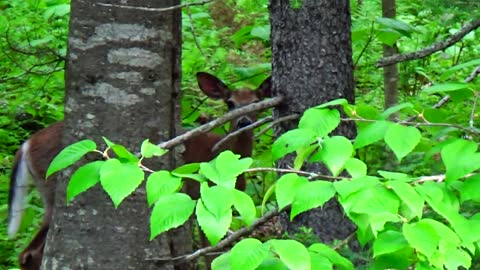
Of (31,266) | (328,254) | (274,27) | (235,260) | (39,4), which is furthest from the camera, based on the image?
(39,4)

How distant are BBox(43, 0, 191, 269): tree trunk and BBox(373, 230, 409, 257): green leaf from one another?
87.9 inches

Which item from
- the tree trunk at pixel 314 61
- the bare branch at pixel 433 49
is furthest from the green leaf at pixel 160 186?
the tree trunk at pixel 314 61

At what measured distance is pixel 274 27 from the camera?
5113 mm

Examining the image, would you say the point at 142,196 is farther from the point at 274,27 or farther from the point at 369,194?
the point at 369,194

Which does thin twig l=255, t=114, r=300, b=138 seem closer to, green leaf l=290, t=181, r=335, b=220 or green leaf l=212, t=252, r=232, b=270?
green leaf l=212, t=252, r=232, b=270

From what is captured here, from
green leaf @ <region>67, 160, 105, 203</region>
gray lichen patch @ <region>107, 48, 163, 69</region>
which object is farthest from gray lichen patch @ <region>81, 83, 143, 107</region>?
green leaf @ <region>67, 160, 105, 203</region>

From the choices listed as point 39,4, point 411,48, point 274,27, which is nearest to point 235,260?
point 274,27

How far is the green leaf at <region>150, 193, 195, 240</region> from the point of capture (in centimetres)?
243

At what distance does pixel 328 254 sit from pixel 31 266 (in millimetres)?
4313

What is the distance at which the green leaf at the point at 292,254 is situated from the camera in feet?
7.64

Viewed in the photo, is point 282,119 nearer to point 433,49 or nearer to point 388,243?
point 433,49

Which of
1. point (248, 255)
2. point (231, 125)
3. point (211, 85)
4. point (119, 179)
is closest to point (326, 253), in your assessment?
point (248, 255)

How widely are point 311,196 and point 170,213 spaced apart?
37 centimetres

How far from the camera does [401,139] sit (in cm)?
278
